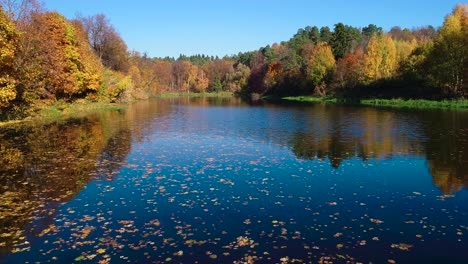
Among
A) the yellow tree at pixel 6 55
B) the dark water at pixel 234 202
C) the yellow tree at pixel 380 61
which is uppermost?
the yellow tree at pixel 380 61

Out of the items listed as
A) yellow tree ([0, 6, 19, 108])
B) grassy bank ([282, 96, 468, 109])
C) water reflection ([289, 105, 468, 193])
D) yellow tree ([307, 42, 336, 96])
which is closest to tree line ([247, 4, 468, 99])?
yellow tree ([307, 42, 336, 96])

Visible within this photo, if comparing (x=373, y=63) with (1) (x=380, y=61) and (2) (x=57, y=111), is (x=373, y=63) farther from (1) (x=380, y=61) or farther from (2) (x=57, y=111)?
(2) (x=57, y=111)

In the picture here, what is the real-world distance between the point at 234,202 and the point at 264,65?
12941 centimetres

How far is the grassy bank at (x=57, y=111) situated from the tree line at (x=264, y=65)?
1.10 meters

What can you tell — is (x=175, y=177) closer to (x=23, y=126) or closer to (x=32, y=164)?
(x=32, y=164)

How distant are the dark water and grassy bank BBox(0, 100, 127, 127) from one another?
1458 centimetres

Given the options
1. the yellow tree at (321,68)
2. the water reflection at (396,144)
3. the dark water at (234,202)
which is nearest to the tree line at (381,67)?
the yellow tree at (321,68)

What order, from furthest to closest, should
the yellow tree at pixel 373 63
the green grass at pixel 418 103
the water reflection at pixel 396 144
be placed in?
1. the yellow tree at pixel 373 63
2. the green grass at pixel 418 103
3. the water reflection at pixel 396 144

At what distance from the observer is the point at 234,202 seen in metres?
12.5

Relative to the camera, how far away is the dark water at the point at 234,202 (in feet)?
29.4

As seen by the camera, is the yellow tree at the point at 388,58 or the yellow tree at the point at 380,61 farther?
the yellow tree at the point at 388,58

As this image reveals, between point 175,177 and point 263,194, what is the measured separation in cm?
420

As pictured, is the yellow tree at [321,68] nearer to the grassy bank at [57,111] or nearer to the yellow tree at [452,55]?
the yellow tree at [452,55]

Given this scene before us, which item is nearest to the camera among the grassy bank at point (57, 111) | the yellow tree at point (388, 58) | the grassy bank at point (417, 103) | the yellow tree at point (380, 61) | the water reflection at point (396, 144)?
the water reflection at point (396, 144)
